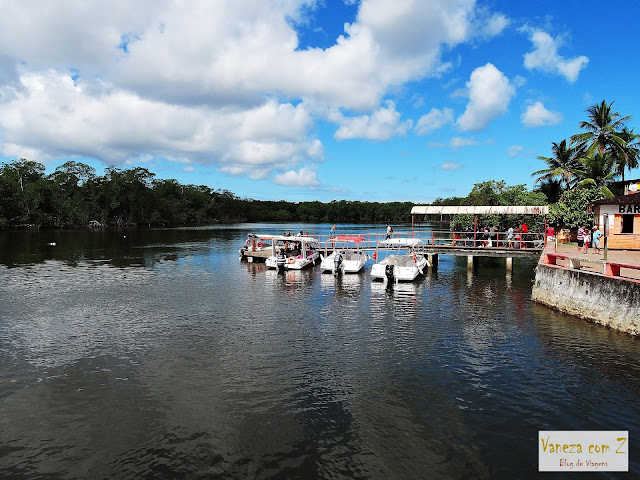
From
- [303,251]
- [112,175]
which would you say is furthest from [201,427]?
[112,175]

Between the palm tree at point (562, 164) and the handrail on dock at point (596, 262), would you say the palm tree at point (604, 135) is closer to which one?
the palm tree at point (562, 164)

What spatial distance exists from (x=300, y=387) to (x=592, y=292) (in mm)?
14779

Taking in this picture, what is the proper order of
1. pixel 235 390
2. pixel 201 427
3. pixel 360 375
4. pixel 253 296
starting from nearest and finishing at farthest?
Result: pixel 201 427 < pixel 235 390 < pixel 360 375 < pixel 253 296

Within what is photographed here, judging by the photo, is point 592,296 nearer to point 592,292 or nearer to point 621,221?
point 592,292

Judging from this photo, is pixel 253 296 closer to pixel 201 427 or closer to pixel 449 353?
pixel 449 353

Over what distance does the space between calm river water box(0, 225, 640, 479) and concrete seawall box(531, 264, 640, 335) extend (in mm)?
657

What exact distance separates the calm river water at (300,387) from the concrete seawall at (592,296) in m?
0.66

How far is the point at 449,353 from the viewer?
15039mm

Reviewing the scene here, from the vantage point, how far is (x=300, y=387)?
12.2m

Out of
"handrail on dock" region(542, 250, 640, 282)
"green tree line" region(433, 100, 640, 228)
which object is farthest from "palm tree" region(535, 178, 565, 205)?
"handrail on dock" region(542, 250, 640, 282)

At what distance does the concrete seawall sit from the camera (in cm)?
1655

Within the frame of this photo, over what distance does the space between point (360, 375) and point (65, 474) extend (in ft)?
26.1

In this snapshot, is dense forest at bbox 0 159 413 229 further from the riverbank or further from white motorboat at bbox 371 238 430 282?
the riverbank

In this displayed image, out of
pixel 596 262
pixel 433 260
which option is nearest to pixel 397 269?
pixel 433 260
